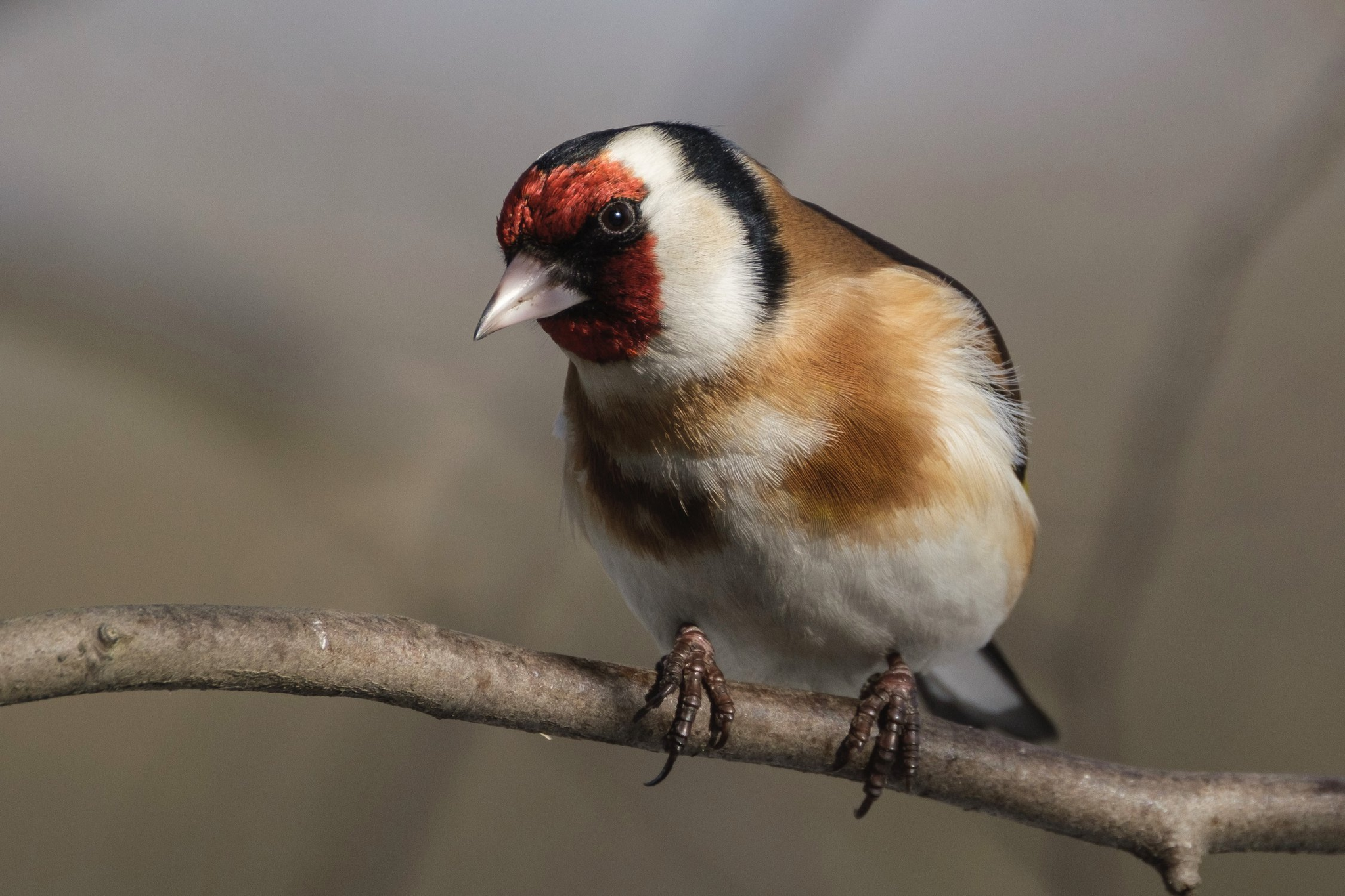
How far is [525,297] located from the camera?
124cm

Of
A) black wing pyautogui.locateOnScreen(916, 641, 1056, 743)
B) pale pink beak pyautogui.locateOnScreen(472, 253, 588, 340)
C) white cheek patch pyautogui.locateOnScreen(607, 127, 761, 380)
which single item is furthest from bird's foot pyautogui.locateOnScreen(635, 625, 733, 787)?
black wing pyautogui.locateOnScreen(916, 641, 1056, 743)

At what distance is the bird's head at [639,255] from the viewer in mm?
1251

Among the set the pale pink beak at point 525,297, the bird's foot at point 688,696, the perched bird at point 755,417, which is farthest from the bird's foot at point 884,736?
the pale pink beak at point 525,297

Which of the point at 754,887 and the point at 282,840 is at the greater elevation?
the point at 754,887

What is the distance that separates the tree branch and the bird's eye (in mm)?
463

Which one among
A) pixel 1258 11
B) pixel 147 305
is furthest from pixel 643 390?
pixel 1258 11

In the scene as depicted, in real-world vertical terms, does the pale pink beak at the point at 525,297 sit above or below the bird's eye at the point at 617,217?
below

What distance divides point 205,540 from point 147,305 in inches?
42.5

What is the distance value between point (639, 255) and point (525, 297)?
139mm

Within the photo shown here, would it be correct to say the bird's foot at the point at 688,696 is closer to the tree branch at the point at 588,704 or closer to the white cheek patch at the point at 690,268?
the tree branch at the point at 588,704

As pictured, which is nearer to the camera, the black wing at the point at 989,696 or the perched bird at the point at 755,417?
the perched bird at the point at 755,417

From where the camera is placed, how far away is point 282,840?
7.80 ft

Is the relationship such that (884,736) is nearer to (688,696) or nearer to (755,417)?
(688,696)

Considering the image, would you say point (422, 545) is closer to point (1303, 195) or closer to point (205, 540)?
point (205, 540)
